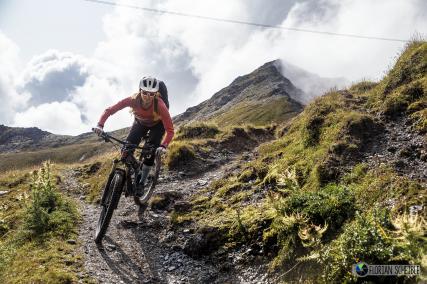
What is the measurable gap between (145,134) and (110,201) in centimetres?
306

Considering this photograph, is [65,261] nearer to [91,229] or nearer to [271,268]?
[91,229]

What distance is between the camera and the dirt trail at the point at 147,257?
842 cm

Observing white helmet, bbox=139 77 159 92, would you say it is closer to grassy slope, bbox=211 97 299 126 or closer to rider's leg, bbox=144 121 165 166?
rider's leg, bbox=144 121 165 166

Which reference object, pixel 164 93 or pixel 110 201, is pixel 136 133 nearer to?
pixel 164 93

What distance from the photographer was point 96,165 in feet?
74.4

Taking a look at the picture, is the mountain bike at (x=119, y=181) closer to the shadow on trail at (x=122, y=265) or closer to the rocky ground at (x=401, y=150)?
the shadow on trail at (x=122, y=265)

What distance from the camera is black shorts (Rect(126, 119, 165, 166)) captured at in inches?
482

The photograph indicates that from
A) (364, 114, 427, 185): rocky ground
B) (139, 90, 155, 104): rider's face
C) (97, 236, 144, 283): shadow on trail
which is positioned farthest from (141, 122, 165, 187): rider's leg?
(364, 114, 427, 185): rocky ground

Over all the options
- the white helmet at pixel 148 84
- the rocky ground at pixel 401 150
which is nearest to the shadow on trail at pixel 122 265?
the white helmet at pixel 148 84

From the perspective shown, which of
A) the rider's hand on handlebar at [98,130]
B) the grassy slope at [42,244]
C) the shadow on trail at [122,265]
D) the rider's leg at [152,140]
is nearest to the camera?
the grassy slope at [42,244]

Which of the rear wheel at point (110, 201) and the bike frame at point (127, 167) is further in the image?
the bike frame at point (127, 167)

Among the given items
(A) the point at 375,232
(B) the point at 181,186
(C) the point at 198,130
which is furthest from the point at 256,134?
(A) the point at 375,232

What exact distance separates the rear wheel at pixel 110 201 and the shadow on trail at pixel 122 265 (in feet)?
1.42

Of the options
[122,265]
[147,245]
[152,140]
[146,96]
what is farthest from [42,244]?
[146,96]
